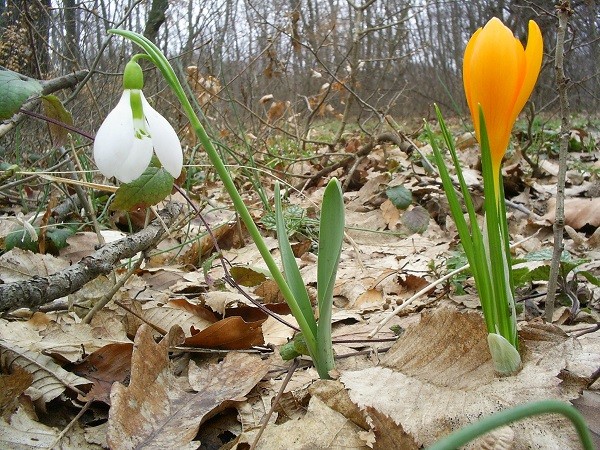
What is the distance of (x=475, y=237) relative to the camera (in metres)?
0.97

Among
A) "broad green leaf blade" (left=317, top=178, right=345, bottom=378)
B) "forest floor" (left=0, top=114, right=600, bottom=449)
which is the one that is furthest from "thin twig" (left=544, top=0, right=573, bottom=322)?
"broad green leaf blade" (left=317, top=178, right=345, bottom=378)

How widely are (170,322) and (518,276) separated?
91 centimetres

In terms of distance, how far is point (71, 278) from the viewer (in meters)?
1.23

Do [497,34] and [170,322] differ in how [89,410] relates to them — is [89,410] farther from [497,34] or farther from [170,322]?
[497,34]

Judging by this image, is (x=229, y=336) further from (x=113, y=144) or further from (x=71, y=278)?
(x=113, y=144)

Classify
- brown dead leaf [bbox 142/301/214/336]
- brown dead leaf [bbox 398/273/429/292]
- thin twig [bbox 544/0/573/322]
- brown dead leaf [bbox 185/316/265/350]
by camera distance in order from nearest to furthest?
thin twig [bbox 544/0/573/322] < brown dead leaf [bbox 185/316/265/350] < brown dead leaf [bbox 142/301/214/336] < brown dead leaf [bbox 398/273/429/292]

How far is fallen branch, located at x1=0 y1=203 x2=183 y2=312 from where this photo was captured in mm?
1088

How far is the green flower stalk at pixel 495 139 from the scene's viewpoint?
0.88m

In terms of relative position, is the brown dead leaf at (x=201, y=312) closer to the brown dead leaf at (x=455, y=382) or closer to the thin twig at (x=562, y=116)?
the brown dead leaf at (x=455, y=382)

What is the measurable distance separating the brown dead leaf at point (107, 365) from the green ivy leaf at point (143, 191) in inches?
13.1

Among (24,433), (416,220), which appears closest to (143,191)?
(24,433)

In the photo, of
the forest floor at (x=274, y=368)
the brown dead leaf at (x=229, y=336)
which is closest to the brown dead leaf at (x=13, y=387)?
the forest floor at (x=274, y=368)

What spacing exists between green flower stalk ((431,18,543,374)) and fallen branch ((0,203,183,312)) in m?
0.82

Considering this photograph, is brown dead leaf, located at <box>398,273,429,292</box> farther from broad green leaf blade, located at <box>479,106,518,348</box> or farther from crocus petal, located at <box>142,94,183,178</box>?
crocus petal, located at <box>142,94,183,178</box>
